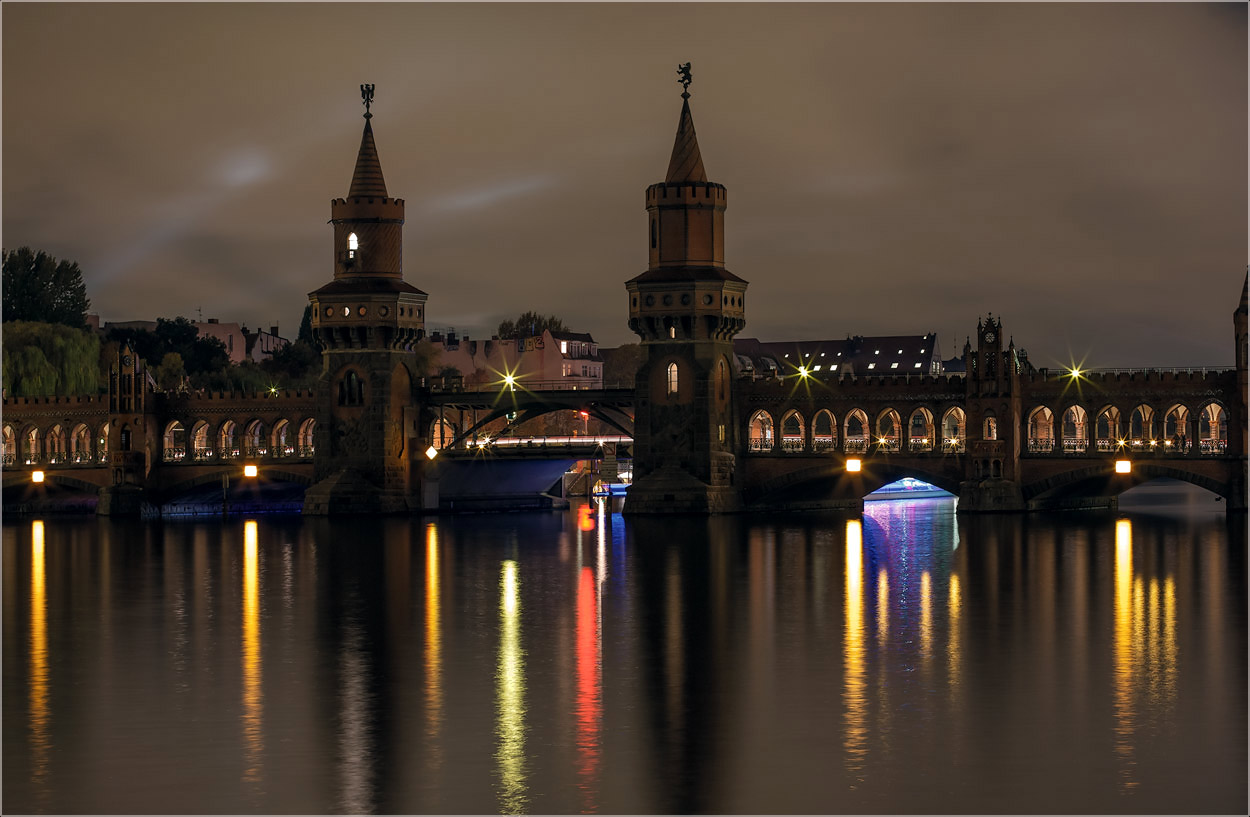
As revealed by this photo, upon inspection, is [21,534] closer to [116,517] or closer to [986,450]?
[116,517]

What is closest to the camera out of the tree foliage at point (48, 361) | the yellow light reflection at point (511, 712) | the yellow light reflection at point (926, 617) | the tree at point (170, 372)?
the yellow light reflection at point (511, 712)

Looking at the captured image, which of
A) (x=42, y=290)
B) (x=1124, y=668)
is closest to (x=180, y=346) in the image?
(x=42, y=290)

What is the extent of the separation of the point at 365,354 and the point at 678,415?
17.7 metres

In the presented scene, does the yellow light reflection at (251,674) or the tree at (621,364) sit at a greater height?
the tree at (621,364)

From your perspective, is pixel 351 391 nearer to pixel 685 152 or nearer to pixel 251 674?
pixel 685 152

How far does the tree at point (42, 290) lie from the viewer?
157m

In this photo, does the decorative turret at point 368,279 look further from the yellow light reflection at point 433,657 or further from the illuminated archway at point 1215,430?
the illuminated archway at point 1215,430

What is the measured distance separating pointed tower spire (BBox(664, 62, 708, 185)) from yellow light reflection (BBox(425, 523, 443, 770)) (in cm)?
2914

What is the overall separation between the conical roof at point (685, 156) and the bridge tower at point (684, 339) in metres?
0.05

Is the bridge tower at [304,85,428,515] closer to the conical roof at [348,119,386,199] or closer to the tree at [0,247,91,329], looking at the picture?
Answer: the conical roof at [348,119,386,199]

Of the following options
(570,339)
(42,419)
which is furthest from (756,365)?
(42,419)

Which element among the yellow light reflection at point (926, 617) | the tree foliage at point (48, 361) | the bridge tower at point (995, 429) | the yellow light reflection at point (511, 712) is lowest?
the yellow light reflection at point (511, 712)

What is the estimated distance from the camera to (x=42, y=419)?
116 m

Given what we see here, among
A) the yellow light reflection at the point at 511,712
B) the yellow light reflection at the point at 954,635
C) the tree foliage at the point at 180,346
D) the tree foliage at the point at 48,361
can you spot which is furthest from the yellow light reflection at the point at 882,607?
the tree foliage at the point at 180,346
